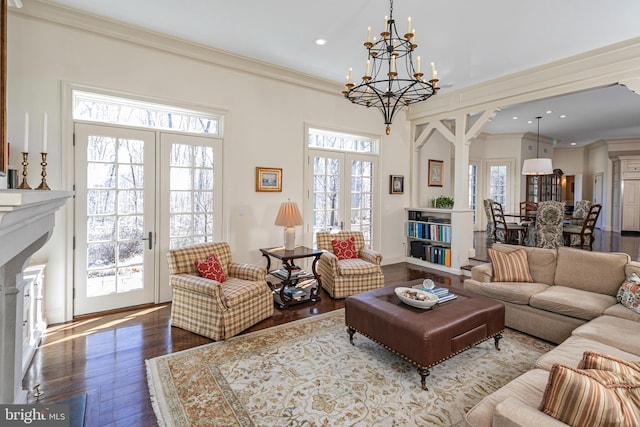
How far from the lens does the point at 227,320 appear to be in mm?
3123

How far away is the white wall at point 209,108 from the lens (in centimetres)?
333

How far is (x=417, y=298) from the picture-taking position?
111 inches

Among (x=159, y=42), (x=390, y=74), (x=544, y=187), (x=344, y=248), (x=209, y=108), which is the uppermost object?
(x=159, y=42)

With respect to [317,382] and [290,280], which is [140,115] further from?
[317,382]

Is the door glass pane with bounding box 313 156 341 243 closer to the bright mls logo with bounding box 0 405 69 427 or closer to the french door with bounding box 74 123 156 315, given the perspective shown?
the french door with bounding box 74 123 156 315

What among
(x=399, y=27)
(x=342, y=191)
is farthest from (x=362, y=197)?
(x=399, y=27)

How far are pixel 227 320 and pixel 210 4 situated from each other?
3.16 meters

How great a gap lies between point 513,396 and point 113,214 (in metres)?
4.13

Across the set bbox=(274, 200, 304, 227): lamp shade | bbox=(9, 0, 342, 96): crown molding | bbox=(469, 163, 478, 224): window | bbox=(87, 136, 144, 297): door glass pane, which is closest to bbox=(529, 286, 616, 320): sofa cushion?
bbox=(274, 200, 304, 227): lamp shade

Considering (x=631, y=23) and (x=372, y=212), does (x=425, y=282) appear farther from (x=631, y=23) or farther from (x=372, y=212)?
(x=631, y=23)

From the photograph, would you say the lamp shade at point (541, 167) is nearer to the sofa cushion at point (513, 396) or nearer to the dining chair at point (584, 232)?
the dining chair at point (584, 232)

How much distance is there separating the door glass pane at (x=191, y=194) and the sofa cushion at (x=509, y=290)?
3.45 meters

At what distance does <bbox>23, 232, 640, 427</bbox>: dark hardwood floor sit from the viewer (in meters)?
2.19

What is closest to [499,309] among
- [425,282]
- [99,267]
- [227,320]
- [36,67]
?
[425,282]
